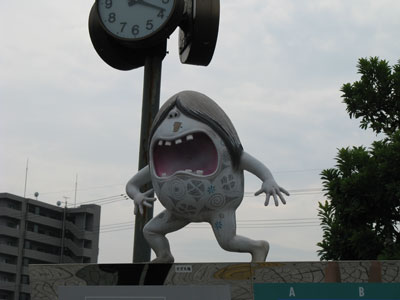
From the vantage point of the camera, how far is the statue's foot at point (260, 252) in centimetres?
514

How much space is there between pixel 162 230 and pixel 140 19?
8.57ft

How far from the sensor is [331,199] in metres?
9.06

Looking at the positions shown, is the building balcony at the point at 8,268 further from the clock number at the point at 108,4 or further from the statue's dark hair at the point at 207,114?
the statue's dark hair at the point at 207,114

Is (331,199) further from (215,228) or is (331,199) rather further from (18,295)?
(18,295)

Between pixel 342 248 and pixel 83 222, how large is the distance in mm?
37873

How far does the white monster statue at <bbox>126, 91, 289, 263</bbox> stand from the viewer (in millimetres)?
5219

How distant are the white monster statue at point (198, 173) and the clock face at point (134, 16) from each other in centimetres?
162

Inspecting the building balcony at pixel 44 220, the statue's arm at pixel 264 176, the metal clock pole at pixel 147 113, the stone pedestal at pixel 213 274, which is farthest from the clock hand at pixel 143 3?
the building balcony at pixel 44 220

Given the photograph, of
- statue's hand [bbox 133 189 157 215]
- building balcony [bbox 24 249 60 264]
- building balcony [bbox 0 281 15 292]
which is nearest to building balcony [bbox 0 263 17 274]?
building balcony [bbox 0 281 15 292]

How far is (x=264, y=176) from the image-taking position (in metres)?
5.32

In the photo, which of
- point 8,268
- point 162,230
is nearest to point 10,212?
point 8,268

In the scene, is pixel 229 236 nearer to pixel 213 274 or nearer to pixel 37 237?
pixel 213 274

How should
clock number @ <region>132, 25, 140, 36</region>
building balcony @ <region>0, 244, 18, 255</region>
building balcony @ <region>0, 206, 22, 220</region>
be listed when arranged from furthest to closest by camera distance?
building balcony @ <region>0, 206, 22, 220</region> → building balcony @ <region>0, 244, 18, 255</region> → clock number @ <region>132, 25, 140, 36</region>

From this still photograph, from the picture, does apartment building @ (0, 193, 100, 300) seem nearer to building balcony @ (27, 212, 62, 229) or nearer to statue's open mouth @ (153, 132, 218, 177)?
building balcony @ (27, 212, 62, 229)
